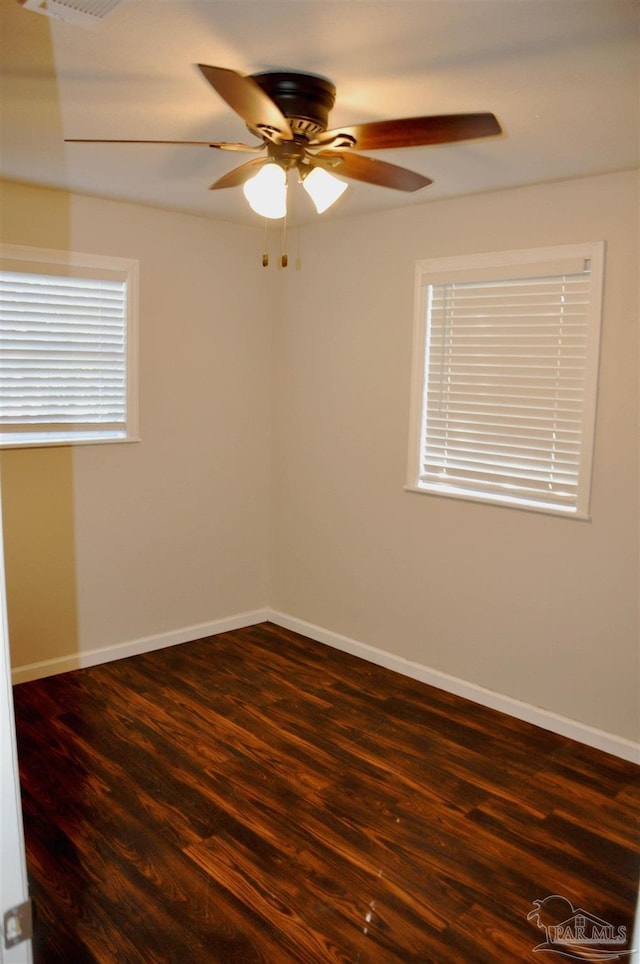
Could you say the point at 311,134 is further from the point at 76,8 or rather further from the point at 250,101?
the point at 76,8

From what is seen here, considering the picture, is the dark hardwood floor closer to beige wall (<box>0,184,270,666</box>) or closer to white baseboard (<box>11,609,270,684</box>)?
white baseboard (<box>11,609,270,684</box>)

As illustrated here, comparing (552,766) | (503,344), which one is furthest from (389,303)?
(552,766)

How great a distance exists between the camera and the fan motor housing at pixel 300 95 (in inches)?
85.6

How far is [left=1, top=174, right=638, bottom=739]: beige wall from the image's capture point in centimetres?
330

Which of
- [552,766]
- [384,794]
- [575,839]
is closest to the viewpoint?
[575,839]

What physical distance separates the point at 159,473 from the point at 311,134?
2.42m

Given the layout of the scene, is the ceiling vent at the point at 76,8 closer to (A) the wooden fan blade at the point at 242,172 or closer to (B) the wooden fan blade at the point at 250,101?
(B) the wooden fan blade at the point at 250,101

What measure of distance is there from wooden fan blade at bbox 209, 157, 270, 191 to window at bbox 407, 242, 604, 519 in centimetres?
142

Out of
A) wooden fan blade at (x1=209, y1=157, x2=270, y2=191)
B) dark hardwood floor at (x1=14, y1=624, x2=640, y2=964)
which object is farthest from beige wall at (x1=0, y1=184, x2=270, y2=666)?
wooden fan blade at (x1=209, y1=157, x2=270, y2=191)

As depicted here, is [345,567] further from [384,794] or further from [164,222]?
[164,222]

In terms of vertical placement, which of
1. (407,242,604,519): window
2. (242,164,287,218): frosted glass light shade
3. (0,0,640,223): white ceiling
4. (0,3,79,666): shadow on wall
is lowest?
(0,3,79,666): shadow on wall

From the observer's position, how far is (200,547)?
4.57 m

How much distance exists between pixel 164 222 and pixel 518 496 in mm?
2405

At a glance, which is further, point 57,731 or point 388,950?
point 57,731
